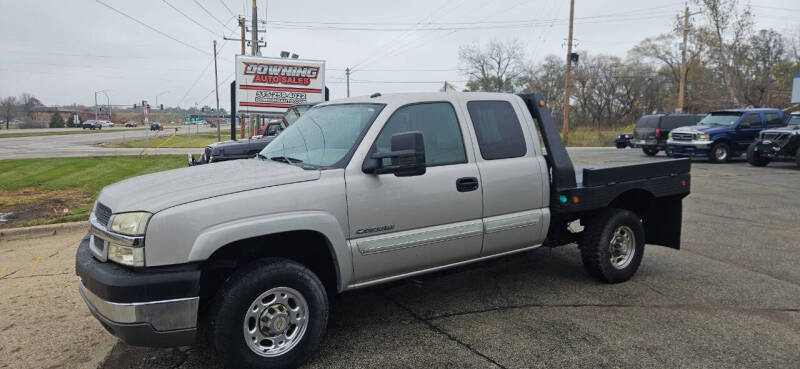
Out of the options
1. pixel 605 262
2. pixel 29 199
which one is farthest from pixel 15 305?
pixel 29 199

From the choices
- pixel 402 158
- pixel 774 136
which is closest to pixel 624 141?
pixel 774 136

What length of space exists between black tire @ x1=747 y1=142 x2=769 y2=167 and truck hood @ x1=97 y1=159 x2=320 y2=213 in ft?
58.0

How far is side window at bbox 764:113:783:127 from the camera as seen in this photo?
1872 centimetres

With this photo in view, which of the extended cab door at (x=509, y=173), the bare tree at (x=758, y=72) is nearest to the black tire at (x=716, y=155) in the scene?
the extended cab door at (x=509, y=173)

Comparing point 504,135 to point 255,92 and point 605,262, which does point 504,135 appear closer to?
point 605,262

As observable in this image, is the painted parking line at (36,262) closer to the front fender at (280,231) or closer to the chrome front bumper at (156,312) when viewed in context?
the chrome front bumper at (156,312)

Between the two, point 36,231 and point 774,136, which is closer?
point 36,231

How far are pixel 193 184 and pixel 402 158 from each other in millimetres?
1346

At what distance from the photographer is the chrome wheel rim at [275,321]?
3283 mm

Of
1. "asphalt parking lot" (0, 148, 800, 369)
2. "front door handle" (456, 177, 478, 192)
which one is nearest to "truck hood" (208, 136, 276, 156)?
"asphalt parking lot" (0, 148, 800, 369)

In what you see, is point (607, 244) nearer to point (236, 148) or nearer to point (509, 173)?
point (509, 173)

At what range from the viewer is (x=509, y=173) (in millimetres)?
4398

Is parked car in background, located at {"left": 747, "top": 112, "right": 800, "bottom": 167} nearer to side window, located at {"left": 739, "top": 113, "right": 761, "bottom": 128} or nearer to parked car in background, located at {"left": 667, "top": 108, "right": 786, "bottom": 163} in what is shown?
parked car in background, located at {"left": 667, "top": 108, "right": 786, "bottom": 163}

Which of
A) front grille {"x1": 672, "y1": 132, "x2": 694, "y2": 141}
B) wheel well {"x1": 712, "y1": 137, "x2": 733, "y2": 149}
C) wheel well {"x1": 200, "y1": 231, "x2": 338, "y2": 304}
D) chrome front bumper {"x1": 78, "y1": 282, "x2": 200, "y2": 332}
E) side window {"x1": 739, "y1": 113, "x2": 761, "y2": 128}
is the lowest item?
chrome front bumper {"x1": 78, "y1": 282, "x2": 200, "y2": 332}
